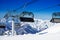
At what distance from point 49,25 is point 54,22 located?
0.23m

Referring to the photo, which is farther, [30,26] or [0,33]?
[30,26]

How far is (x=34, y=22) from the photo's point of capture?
5.78 m

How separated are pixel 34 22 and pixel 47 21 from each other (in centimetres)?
47

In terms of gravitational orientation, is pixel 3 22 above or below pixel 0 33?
above

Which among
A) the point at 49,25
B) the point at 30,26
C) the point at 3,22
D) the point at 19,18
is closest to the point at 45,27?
the point at 49,25

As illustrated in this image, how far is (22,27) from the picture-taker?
6066 millimetres

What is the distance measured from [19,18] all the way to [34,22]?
22.4 inches

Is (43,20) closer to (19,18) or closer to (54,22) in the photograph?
(54,22)

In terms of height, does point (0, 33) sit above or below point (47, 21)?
below

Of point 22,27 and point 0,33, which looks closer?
point 0,33

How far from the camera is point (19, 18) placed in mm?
5887

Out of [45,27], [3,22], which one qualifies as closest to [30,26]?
[45,27]

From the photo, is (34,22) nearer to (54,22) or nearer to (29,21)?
(29,21)

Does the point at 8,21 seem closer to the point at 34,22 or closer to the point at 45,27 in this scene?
the point at 34,22
